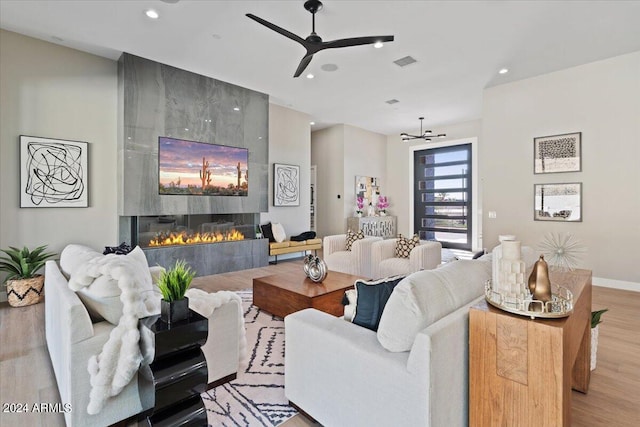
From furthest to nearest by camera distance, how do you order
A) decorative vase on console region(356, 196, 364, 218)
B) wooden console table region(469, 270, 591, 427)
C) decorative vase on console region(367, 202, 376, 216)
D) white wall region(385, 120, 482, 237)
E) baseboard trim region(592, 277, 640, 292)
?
white wall region(385, 120, 482, 237) < decorative vase on console region(367, 202, 376, 216) < decorative vase on console region(356, 196, 364, 218) < baseboard trim region(592, 277, 640, 292) < wooden console table region(469, 270, 591, 427)

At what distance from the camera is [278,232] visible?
262 inches

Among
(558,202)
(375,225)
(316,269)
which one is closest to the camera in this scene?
(316,269)

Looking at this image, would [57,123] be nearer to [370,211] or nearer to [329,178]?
[329,178]

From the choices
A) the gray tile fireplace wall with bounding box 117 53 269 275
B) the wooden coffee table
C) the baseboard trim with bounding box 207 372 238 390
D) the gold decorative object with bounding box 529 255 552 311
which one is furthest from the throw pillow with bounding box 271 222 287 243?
the gold decorative object with bounding box 529 255 552 311

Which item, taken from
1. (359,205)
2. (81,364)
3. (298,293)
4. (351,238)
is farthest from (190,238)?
(359,205)

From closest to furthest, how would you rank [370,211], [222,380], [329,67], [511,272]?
[511,272] < [222,380] < [329,67] < [370,211]

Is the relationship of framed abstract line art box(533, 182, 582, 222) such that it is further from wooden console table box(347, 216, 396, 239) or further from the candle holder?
the candle holder

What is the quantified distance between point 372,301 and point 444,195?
7758 mm

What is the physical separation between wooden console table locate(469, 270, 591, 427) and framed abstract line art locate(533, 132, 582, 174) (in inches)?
182

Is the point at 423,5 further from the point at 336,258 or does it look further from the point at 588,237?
the point at 588,237

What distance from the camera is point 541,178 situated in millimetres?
5133

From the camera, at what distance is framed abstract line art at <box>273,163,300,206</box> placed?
7.00 metres

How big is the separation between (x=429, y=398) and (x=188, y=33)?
15.0ft

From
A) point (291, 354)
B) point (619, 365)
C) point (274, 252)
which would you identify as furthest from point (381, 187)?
point (291, 354)
